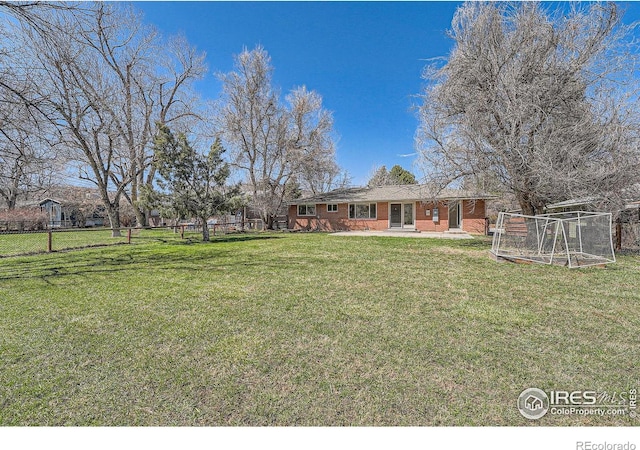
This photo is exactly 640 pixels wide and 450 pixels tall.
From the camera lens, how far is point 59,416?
2092 mm

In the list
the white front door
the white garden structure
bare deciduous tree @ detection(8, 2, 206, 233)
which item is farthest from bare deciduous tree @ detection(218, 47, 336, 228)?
the white garden structure

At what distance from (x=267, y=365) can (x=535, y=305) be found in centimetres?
417

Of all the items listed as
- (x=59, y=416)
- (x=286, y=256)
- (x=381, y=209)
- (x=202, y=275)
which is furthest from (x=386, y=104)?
(x=59, y=416)

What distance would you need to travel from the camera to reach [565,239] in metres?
7.24

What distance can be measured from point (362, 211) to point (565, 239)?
1301cm

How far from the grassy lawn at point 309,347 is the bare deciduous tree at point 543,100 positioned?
154 inches

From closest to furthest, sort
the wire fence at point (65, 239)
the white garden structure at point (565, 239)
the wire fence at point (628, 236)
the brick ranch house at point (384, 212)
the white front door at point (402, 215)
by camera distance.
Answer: the white garden structure at point (565, 239) < the wire fence at point (628, 236) < the wire fence at point (65, 239) < the brick ranch house at point (384, 212) < the white front door at point (402, 215)

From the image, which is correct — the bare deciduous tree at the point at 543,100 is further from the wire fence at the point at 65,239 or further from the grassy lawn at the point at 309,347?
the wire fence at the point at 65,239

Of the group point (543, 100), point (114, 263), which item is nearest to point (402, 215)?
point (543, 100)

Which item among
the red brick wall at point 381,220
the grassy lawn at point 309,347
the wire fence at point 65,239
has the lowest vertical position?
the grassy lawn at point 309,347

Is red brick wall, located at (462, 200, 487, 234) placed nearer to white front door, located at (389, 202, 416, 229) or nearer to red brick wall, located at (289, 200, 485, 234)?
red brick wall, located at (289, 200, 485, 234)

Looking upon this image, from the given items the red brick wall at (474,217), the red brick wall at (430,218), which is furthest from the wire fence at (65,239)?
the red brick wall at (474,217)

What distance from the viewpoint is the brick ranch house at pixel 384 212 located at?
17.4m
